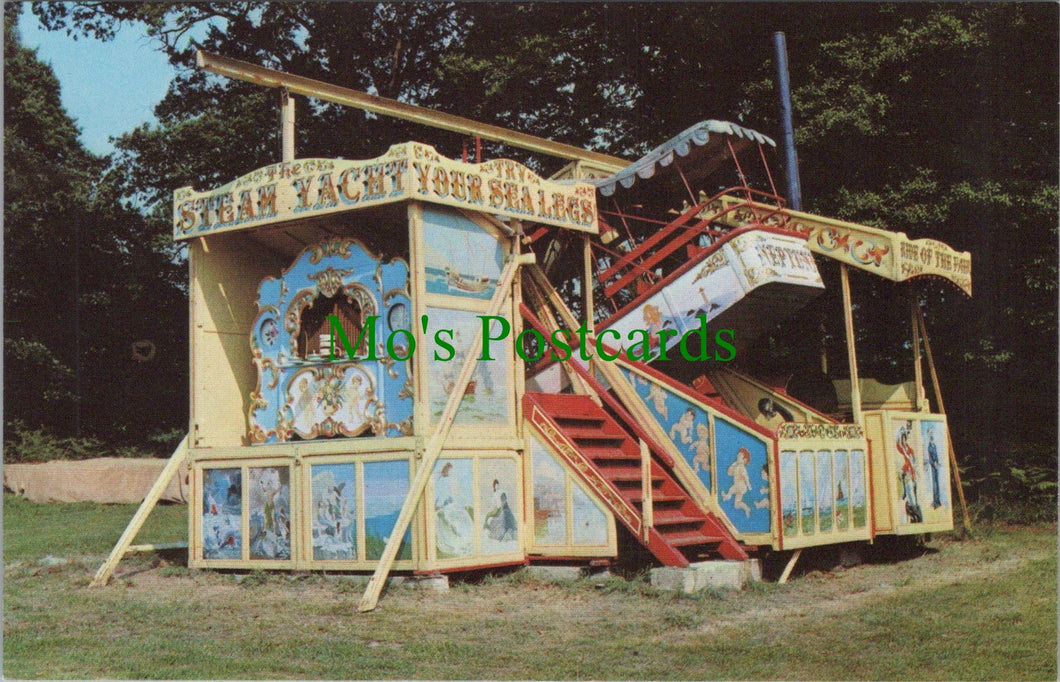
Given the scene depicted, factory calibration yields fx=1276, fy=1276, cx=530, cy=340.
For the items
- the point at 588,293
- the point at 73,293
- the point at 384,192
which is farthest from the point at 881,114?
the point at 73,293

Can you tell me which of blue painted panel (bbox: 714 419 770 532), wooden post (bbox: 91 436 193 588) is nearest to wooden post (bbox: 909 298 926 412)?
blue painted panel (bbox: 714 419 770 532)

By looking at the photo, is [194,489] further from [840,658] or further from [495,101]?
[495,101]

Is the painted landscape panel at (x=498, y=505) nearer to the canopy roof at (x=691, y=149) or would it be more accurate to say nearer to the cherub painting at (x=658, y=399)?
the cherub painting at (x=658, y=399)

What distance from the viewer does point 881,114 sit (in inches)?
847

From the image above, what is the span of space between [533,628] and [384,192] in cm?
496

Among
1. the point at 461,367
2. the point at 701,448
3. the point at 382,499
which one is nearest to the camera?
the point at 382,499

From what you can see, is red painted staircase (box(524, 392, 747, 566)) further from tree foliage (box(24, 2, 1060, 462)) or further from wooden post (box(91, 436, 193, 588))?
Answer: tree foliage (box(24, 2, 1060, 462))

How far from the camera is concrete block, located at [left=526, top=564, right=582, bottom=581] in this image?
1375cm

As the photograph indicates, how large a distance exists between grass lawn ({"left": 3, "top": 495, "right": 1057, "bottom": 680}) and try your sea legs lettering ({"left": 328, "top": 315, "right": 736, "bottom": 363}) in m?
2.57

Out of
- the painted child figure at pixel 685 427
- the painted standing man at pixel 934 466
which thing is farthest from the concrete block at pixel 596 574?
the painted standing man at pixel 934 466

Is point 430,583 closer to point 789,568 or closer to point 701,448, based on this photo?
point 701,448

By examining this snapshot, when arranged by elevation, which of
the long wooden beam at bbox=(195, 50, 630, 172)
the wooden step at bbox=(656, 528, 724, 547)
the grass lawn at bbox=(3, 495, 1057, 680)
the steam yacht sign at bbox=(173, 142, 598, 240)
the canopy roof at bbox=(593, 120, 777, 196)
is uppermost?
the long wooden beam at bbox=(195, 50, 630, 172)

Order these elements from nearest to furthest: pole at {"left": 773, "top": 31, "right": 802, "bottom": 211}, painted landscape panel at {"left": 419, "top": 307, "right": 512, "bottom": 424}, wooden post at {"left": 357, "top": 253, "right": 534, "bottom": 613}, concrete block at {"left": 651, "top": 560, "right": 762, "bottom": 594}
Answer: wooden post at {"left": 357, "top": 253, "right": 534, "bottom": 613}
concrete block at {"left": 651, "top": 560, "right": 762, "bottom": 594}
painted landscape panel at {"left": 419, "top": 307, "right": 512, "bottom": 424}
pole at {"left": 773, "top": 31, "right": 802, "bottom": 211}

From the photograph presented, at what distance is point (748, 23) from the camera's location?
Answer: 75.5ft
